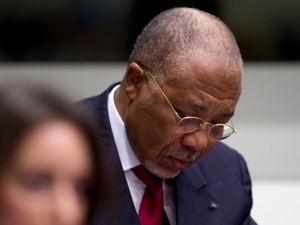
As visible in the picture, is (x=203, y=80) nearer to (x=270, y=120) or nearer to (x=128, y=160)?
(x=128, y=160)

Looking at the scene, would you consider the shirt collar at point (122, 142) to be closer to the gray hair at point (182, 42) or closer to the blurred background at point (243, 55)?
the gray hair at point (182, 42)

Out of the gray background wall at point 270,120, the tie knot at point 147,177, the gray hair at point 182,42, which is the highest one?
the gray hair at point 182,42

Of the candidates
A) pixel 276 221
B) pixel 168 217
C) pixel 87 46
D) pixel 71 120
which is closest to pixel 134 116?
pixel 168 217

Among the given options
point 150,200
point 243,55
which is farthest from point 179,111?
point 243,55

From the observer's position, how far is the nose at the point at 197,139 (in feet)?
5.88

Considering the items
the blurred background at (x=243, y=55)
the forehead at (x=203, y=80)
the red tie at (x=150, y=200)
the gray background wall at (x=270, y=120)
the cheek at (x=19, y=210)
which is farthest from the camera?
the gray background wall at (x=270, y=120)

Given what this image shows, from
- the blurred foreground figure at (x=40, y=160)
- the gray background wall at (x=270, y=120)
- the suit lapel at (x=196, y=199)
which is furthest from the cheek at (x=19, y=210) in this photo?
the gray background wall at (x=270, y=120)

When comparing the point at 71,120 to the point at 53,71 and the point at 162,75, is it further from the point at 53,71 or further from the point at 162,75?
the point at 53,71

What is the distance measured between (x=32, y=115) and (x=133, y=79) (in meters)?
1.08

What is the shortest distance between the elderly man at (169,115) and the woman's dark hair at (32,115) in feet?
2.80

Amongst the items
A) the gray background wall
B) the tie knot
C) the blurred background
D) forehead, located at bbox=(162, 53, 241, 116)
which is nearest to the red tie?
the tie knot

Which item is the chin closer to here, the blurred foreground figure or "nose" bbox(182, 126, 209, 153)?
"nose" bbox(182, 126, 209, 153)

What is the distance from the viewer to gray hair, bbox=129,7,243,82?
1768 millimetres

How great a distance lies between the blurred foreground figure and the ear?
101 cm
